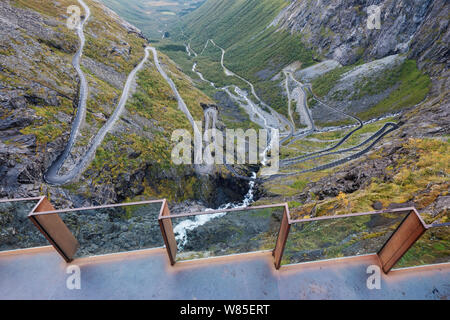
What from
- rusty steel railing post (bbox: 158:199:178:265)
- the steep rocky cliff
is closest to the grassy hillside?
the steep rocky cliff

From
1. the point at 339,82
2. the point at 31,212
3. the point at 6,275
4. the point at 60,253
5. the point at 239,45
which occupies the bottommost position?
the point at 6,275

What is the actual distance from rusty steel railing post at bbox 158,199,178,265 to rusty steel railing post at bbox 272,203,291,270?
2287mm

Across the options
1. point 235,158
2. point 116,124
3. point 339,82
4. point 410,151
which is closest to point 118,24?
point 116,124

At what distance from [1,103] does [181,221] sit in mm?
33174

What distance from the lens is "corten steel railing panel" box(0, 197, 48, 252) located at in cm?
466

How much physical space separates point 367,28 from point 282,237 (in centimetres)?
10551

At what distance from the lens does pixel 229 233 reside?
197 inches

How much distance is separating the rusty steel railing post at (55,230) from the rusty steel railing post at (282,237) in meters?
4.56

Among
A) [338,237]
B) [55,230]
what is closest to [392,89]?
[338,237]

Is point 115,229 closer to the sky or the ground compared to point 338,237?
closer to the sky

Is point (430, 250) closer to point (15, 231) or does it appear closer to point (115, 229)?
point (115, 229)

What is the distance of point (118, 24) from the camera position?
69.7 m

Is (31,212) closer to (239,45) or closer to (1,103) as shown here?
(1,103)

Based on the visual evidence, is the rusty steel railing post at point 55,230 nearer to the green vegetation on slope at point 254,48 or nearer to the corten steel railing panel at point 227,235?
the corten steel railing panel at point 227,235
